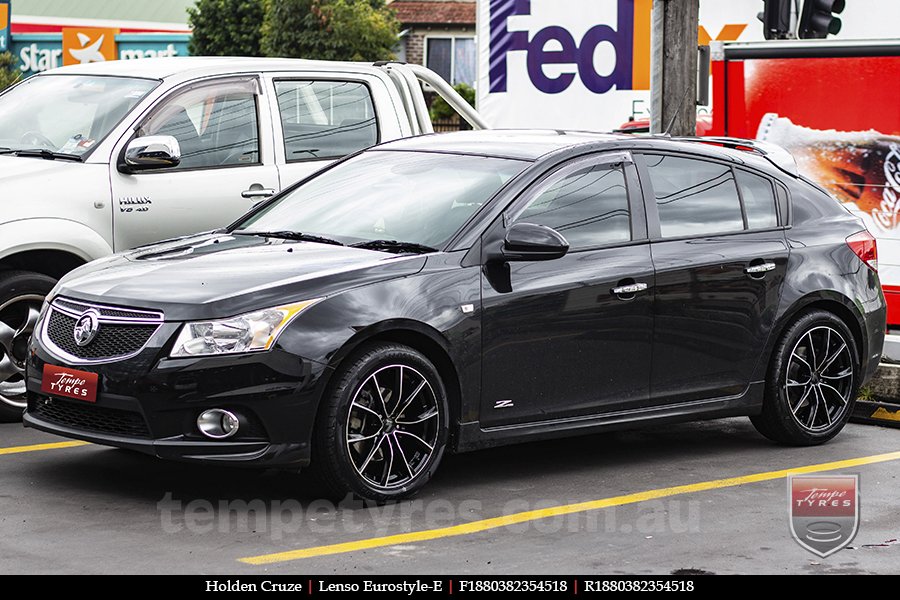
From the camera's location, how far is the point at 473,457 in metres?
8.16

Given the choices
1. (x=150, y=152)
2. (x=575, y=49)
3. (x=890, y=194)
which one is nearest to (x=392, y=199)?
(x=150, y=152)

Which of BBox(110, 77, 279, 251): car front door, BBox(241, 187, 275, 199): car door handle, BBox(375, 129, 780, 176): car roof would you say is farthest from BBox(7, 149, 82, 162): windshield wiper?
BBox(375, 129, 780, 176): car roof

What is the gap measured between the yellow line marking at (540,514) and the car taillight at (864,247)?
42.2 inches

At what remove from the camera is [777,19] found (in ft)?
44.5

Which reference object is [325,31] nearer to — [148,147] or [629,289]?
[148,147]

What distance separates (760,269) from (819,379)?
0.81 m

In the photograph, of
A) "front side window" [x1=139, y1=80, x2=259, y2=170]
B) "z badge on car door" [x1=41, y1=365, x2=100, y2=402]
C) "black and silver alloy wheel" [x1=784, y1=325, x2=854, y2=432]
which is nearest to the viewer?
"z badge on car door" [x1=41, y1=365, x2=100, y2=402]

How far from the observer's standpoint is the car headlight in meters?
6.51

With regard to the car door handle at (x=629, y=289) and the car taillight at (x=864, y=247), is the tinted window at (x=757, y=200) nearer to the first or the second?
the car taillight at (x=864, y=247)

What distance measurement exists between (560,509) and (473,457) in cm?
129

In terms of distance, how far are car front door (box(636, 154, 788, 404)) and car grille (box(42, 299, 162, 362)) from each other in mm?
2519

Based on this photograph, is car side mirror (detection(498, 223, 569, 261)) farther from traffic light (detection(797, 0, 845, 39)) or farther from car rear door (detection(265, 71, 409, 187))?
traffic light (detection(797, 0, 845, 39))

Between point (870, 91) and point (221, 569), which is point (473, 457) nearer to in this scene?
point (221, 569)

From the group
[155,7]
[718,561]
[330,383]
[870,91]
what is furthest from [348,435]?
[155,7]
